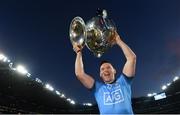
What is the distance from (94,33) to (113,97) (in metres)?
1.50

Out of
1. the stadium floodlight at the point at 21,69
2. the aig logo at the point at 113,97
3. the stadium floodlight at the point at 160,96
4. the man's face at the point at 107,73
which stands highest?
the stadium floodlight at the point at 160,96

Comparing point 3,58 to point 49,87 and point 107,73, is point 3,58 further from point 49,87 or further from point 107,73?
point 107,73

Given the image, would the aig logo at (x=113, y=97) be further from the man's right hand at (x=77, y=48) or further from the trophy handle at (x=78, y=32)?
the trophy handle at (x=78, y=32)

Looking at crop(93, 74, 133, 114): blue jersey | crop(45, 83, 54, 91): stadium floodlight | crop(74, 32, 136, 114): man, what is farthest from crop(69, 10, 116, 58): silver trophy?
crop(45, 83, 54, 91): stadium floodlight

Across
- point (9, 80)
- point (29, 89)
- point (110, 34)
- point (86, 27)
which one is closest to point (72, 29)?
point (86, 27)

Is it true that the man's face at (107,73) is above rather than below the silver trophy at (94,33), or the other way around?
below

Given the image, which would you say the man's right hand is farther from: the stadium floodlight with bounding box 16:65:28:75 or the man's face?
the stadium floodlight with bounding box 16:65:28:75

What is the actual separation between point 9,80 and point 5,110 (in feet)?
7.41

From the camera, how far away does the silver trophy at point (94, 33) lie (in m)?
4.60

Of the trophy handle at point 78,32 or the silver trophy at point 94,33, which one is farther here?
the trophy handle at point 78,32

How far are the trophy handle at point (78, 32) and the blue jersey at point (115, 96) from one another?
1.05 meters

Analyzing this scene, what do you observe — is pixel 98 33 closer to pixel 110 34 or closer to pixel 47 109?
pixel 110 34

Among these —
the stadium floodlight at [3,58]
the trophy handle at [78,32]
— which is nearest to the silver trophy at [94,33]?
the trophy handle at [78,32]

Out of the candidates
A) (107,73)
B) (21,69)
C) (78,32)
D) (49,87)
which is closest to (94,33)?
(78,32)
